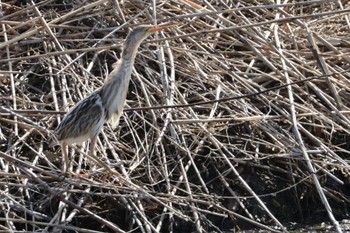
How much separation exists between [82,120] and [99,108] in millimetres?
115

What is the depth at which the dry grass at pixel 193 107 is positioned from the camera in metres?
5.19

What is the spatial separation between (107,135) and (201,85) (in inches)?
29.1

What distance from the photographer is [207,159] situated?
5.61 meters

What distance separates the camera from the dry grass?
17.0 ft

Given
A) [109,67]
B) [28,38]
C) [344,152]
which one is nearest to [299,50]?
[344,152]

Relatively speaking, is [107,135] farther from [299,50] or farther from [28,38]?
[299,50]

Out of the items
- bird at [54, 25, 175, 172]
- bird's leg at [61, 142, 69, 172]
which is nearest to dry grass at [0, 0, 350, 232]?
bird's leg at [61, 142, 69, 172]

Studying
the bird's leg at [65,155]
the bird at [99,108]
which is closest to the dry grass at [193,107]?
the bird's leg at [65,155]

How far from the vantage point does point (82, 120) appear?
450 cm

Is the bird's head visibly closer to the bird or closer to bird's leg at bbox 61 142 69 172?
the bird

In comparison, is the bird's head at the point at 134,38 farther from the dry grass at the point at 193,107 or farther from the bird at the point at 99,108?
the dry grass at the point at 193,107

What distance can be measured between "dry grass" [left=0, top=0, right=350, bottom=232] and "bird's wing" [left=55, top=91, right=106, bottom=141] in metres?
0.52

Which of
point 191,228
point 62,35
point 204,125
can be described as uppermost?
point 62,35

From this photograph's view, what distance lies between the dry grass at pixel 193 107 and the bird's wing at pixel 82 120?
517 mm
